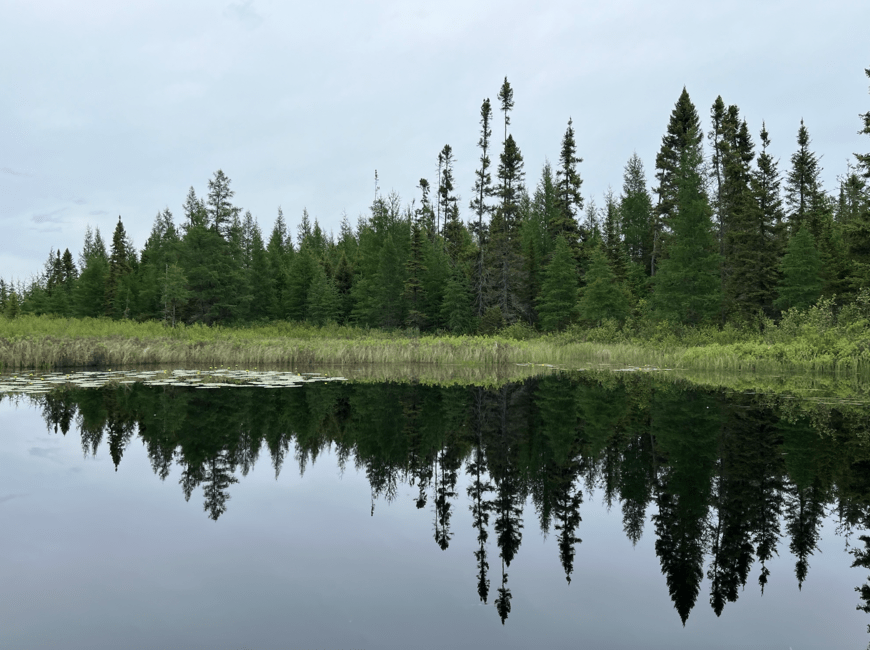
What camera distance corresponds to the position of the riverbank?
24938mm

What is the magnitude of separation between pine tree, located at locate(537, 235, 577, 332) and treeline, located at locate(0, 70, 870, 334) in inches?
4.7

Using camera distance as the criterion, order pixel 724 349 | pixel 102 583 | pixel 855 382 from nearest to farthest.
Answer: pixel 102 583 < pixel 855 382 < pixel 724 349

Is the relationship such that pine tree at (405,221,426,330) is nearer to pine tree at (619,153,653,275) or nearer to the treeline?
the treeline

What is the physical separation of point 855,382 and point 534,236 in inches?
1453

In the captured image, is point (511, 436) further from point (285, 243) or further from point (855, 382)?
point (285, 243)

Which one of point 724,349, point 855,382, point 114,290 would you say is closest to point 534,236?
point 724,349

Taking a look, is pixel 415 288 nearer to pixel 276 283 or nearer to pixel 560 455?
pixel 276 283

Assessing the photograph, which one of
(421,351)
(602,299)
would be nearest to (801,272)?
(602,299)

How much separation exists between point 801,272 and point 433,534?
4008 cm

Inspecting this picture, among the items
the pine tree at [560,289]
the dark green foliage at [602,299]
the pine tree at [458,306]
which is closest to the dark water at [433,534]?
the dark green foliage at [602,299]

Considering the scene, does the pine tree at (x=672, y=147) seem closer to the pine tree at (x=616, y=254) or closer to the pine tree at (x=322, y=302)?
the pine tree at (x=616, y=254)

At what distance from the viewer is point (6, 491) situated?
24.4ft

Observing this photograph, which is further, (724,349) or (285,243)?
(285,243)

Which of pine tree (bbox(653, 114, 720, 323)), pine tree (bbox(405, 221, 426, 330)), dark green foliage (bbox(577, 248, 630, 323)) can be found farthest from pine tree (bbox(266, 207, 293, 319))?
pine tree (bbox(653, 114, 720, 323))
